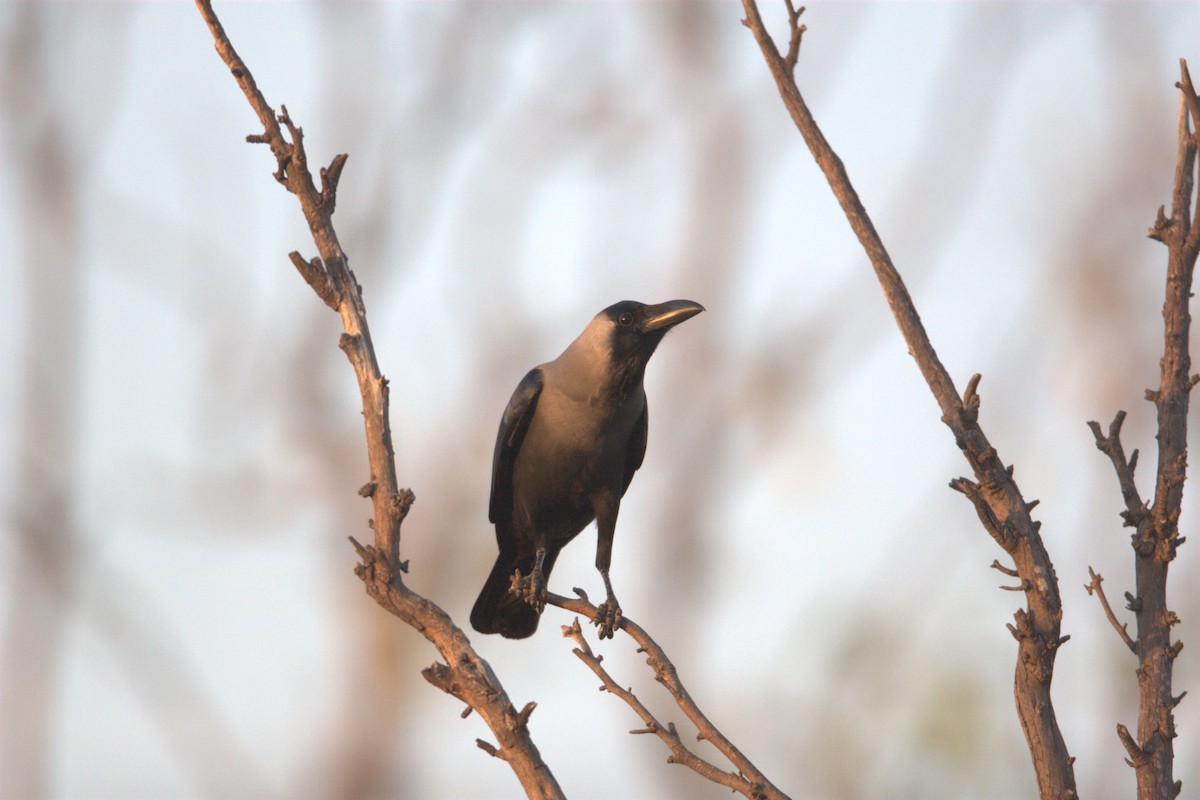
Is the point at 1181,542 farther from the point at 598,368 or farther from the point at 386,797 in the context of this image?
the point at 386,797

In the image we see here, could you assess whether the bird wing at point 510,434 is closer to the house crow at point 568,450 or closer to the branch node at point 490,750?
the house crow at point 568,450

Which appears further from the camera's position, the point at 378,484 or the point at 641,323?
the point at 641,323

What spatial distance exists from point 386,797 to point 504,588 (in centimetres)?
539

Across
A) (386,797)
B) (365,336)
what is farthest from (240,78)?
(386,797)

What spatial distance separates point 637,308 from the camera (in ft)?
19.4

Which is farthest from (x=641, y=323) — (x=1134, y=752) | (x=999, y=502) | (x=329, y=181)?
(x=1134, y=752)

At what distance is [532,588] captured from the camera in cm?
509

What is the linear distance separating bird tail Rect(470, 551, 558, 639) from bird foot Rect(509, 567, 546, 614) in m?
0.23

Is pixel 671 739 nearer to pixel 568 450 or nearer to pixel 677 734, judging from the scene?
pixel 677 734

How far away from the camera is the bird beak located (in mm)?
5730

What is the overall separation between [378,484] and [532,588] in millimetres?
1973

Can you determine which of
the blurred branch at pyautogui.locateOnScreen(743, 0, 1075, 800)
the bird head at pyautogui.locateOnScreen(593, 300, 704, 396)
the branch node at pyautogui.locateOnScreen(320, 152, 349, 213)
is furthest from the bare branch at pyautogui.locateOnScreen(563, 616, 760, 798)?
the bird head at pyautogui.locateOnScreen(593, 300, 704, 396)

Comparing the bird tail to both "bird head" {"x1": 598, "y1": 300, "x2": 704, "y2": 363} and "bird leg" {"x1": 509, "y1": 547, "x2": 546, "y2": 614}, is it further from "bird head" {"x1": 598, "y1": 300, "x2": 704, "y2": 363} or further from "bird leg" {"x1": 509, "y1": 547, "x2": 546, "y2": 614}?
"bird head" {"x1": 598, "y1": 300, "x2": 704, "y2": 363}

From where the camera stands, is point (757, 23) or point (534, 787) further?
point (757, 23)
